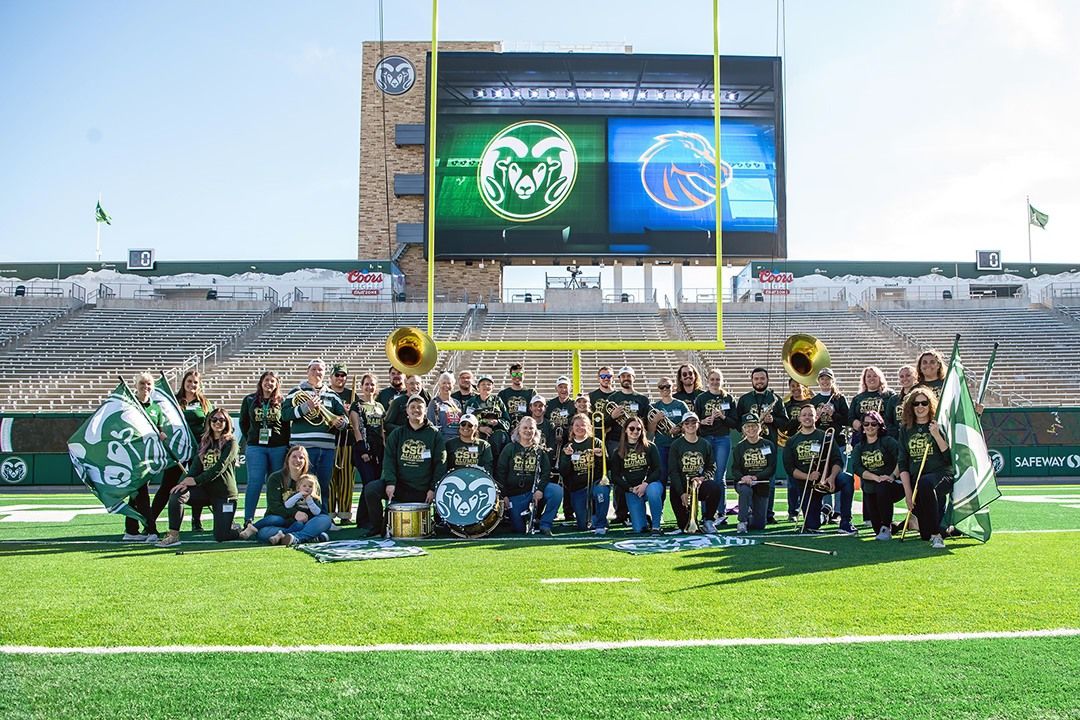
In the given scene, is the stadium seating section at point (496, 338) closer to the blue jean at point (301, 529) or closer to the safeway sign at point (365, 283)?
the safeway sign at point (365, 283)

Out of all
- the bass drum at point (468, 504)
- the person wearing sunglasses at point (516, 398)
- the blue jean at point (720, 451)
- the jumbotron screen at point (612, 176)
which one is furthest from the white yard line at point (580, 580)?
the jumbotron screen at point (612, 176)

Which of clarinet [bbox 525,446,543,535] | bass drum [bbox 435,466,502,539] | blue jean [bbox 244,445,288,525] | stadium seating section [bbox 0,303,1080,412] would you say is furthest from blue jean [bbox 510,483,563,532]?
stadium seating section [bbox 0,303,1080,412]

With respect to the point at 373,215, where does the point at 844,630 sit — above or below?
below

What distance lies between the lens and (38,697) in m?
2.63

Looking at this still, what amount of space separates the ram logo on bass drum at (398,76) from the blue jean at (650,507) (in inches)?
1020

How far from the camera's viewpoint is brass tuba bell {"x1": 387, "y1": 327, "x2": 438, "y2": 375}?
24.9 ft

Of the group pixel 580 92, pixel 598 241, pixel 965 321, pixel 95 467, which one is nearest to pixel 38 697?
pixel 95 467

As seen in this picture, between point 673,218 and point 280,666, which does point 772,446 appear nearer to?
point 280,666

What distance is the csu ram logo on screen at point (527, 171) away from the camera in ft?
59.0

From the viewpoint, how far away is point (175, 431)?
672 cm

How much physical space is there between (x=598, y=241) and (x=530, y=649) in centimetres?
1556

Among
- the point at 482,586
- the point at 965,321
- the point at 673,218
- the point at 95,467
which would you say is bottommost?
the point at 482,586

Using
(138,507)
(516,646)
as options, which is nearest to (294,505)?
(138,507)

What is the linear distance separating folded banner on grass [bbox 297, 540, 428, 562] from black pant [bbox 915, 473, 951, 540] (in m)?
3.43
